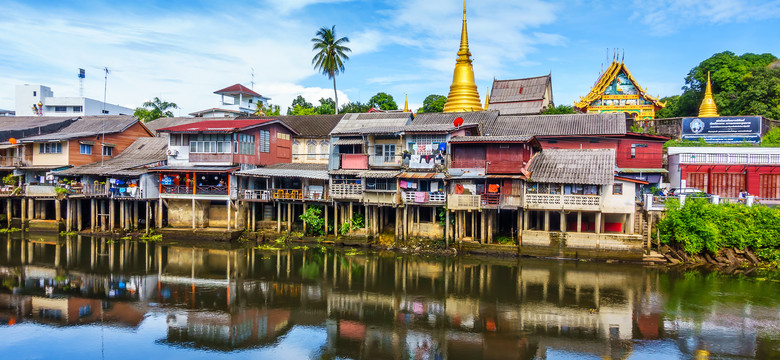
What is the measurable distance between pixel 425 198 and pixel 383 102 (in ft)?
91.4

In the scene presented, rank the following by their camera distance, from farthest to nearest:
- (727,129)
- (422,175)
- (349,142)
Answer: (727,129) → (349,142) → (422,175)

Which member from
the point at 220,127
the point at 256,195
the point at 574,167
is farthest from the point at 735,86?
the point at 220,127

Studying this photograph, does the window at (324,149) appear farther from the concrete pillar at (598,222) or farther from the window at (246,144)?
the concrete pillar at (598,222)

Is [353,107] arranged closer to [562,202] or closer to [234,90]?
[234,90]

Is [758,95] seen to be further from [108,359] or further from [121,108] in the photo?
[121,108]

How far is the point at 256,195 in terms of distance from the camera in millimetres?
33219

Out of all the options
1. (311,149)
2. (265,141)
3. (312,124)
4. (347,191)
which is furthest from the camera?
(312,124)

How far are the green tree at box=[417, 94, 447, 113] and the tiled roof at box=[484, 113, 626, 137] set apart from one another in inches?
714

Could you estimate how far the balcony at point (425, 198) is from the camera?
2931 cm

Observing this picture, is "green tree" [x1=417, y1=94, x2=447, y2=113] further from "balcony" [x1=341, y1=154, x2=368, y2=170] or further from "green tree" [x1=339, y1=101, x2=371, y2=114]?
"balcony" [x1=341, y1=154, x2=368, y2=170]

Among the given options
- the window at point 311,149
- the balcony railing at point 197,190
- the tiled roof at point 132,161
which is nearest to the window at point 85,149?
the tiled roof at point 132,161

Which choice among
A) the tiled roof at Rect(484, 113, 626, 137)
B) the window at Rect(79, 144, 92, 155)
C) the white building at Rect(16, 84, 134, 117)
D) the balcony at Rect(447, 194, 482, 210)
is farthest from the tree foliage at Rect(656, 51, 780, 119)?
the white building at Rect(16, 84, 134, 117)

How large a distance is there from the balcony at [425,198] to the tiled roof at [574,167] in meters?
5.32

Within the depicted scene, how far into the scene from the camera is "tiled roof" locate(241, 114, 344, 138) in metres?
39.7
